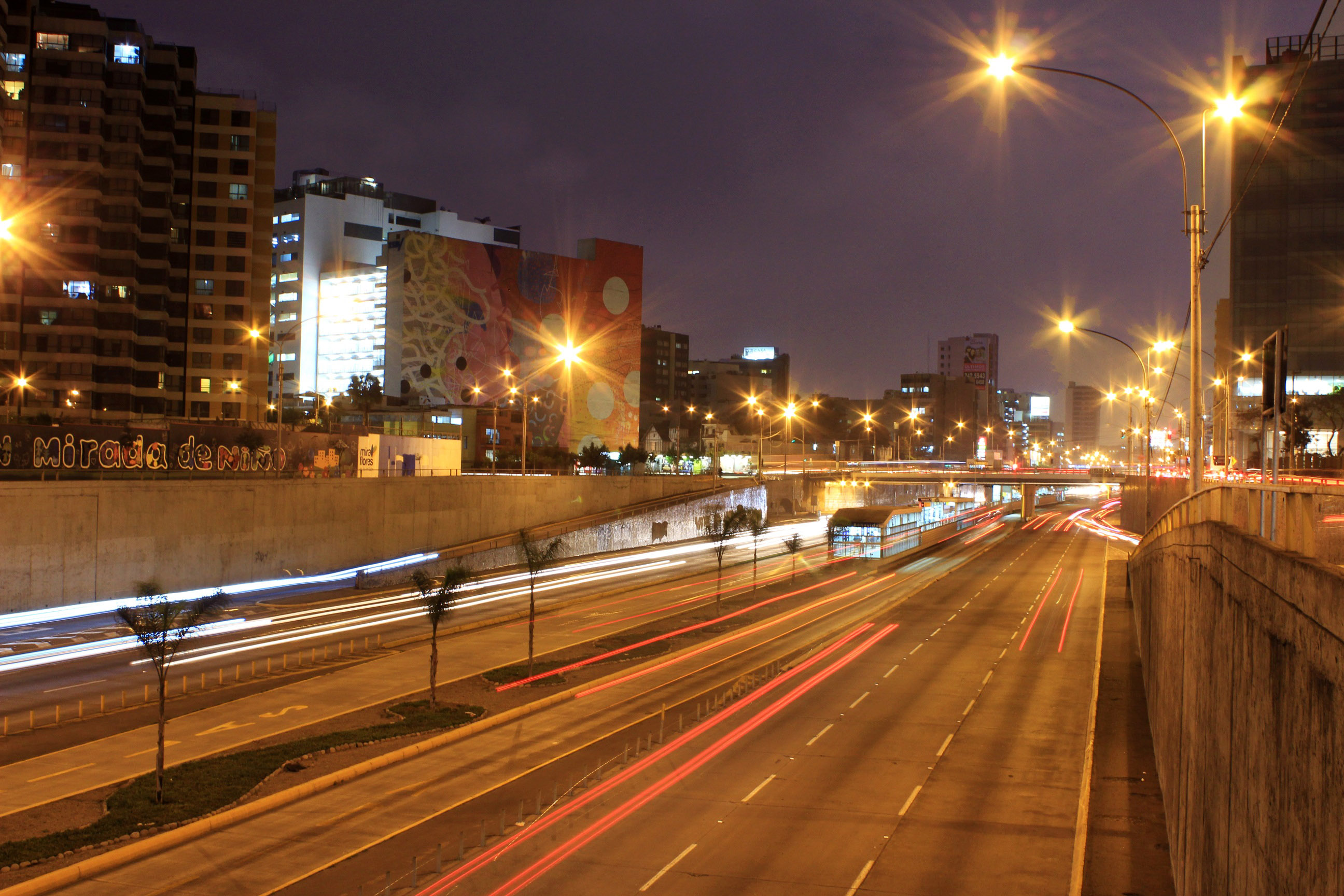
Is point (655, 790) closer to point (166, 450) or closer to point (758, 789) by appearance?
point (758, 789)

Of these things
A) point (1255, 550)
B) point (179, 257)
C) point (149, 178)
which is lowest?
point (1255, 550)

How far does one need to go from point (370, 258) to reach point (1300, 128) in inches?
5114

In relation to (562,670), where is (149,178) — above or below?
above

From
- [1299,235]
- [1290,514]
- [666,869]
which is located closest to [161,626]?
[666,869]

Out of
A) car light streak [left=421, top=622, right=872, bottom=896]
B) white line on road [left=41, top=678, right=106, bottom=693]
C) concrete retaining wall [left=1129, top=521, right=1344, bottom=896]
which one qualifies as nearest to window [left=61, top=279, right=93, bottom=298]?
white line on road [left=41, top=678, right=106, bottom=693]

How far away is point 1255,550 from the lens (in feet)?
29.3

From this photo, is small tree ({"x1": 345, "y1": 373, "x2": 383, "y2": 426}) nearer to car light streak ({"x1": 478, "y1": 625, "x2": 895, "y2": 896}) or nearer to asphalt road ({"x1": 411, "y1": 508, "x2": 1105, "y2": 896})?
car light streak ({"x1": 478, "y1": 625, "x2": 895, "y2": 896})

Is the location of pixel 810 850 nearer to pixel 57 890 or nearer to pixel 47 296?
pixel 57 890

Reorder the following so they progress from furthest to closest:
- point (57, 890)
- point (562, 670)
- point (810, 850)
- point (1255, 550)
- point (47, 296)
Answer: point (47, 296)
point (562, 670)
point (810, 850)
point (57, 890)
point (1255, 550)

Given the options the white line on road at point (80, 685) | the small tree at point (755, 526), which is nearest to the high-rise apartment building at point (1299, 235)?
the small tree at point (755, 526)

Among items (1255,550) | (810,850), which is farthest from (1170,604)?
(1255,550)

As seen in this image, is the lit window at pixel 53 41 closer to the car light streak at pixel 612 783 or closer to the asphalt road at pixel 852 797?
the car light streak at pixel 612 783

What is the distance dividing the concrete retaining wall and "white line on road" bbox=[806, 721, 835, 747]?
34.3 feet

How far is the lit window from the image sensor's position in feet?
282
